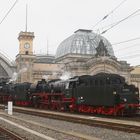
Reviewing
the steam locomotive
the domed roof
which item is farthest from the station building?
the steam locomotive

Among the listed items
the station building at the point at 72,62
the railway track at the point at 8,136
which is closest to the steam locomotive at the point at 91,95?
the railway track at the point at 8,136

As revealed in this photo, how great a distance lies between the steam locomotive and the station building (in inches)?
2594

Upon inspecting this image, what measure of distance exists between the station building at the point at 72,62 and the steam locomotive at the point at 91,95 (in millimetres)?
65893

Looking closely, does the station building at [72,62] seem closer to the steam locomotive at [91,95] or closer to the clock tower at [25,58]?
the clock tower at [25,58]

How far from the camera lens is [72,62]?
4747 inches

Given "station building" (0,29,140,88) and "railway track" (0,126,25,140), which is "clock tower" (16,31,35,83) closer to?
"station building" (0,29,140,88)

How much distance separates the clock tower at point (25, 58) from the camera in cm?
12594

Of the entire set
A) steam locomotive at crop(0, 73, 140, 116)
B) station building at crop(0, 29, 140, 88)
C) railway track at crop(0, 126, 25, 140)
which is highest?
station building at crop(0, 29, 140, 88)

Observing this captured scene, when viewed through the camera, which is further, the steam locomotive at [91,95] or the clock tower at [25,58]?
the clock tower at [25,58]

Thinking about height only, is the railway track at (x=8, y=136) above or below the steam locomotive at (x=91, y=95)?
below

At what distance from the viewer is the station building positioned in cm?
12125

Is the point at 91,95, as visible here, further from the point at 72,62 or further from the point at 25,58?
the point at 25,58

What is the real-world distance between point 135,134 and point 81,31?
124954 millimetres

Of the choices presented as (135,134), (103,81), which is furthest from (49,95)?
(135,134)
